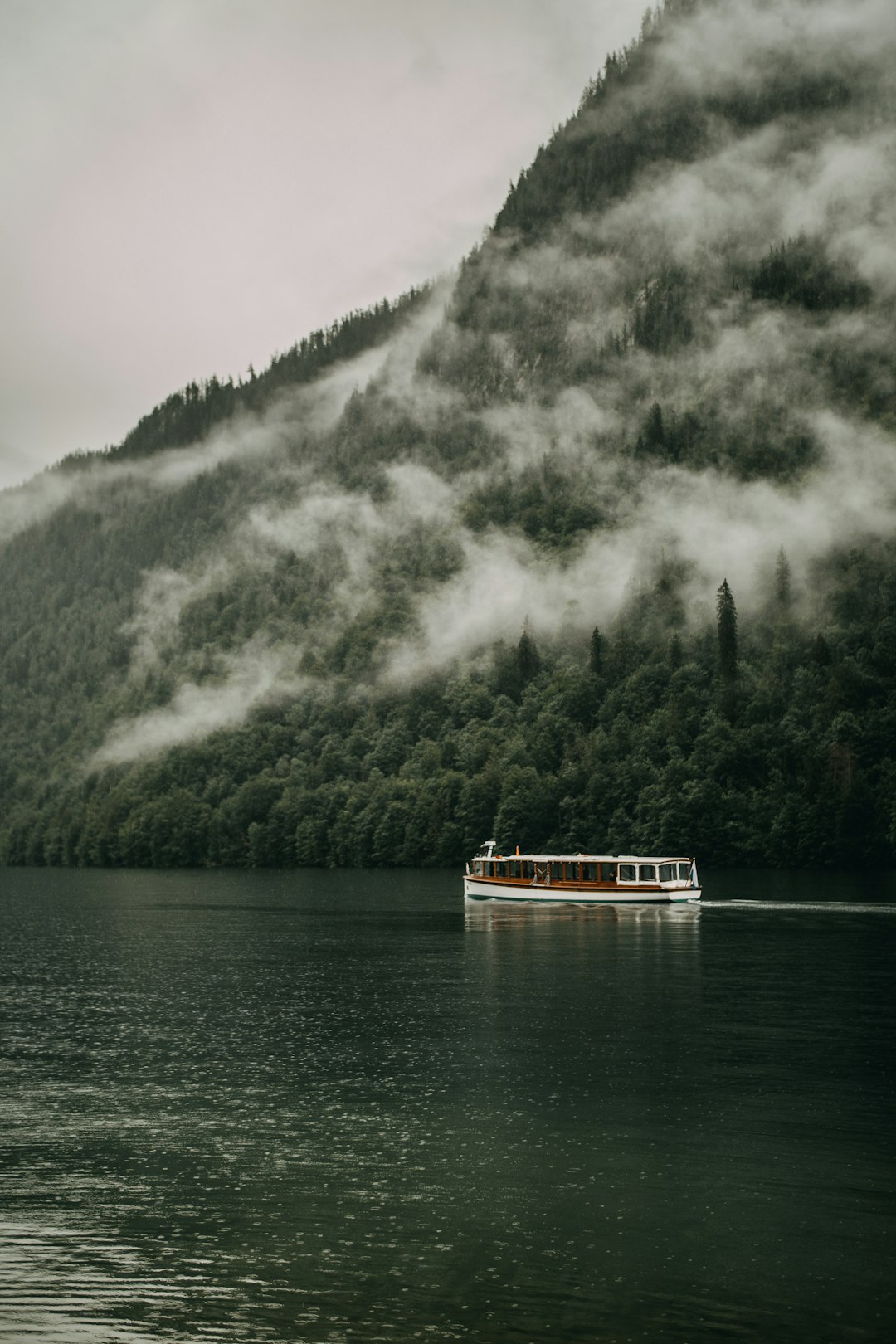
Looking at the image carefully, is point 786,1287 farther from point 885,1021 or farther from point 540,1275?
point 885,1021

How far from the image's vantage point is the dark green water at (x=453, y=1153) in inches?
1060

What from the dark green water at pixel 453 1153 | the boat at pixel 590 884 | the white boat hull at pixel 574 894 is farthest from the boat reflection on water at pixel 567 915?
the dark green water at pixel 453 1153

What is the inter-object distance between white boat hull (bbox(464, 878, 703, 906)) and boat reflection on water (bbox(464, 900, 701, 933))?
721mm

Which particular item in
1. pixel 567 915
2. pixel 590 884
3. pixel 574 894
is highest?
pixel 590 884

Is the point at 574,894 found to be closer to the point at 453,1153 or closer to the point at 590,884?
the point at 590,884

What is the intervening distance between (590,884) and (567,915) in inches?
393

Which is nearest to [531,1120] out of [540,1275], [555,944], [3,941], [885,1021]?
[540,1275]

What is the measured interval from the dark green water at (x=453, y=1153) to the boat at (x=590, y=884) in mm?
52963

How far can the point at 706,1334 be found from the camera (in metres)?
25.1

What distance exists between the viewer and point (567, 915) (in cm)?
13575

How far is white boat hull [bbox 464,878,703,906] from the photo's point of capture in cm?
13712

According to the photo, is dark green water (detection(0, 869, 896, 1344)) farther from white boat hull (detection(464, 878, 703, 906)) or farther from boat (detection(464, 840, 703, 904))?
boat (detection(464, 840, 703, 904))

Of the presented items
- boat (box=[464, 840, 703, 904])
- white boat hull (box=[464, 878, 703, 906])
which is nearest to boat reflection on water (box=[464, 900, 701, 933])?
white boat hull (box=[464, 878, 703, 906])

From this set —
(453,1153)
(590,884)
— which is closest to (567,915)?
(590,884)
